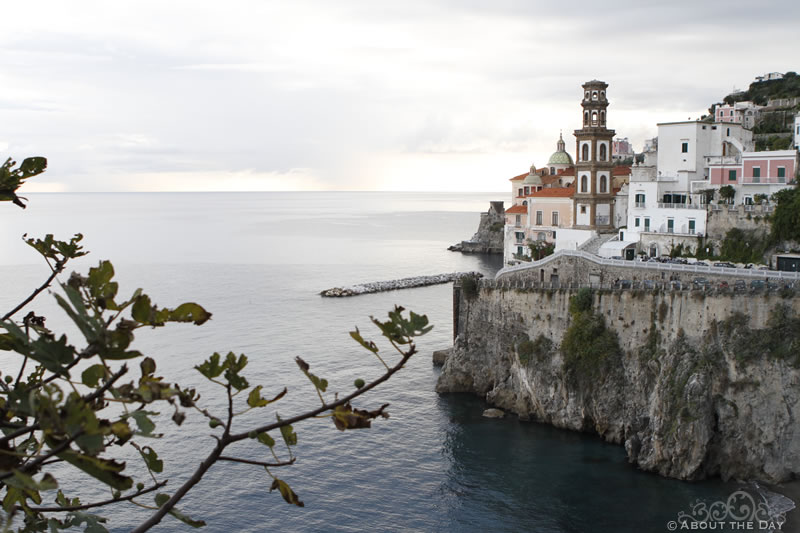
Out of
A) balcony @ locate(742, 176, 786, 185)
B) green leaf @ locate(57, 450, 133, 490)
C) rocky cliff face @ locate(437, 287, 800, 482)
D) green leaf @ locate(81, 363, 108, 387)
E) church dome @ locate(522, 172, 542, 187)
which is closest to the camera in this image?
green leaf @ locate(57, 450, 133, 490)

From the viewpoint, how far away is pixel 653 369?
39469 millimetres

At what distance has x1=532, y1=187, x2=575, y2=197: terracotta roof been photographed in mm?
66375

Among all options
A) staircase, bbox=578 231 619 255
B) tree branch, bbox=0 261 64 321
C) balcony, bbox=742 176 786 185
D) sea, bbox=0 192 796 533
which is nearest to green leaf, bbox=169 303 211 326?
tree branch, bbox=0 261 64 321

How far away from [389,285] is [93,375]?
9026 centimetres

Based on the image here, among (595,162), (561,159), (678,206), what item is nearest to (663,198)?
(678,206)

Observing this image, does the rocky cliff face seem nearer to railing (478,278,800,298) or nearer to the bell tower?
railing (478,278,800,298)

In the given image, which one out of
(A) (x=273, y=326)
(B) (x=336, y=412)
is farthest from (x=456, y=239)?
(B) (x=336, y=412)

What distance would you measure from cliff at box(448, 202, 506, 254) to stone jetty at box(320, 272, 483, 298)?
34057 millimetres

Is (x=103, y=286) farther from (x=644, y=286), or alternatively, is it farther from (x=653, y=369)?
(x=644, y=286)

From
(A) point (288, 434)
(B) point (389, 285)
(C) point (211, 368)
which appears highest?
(C) point (211, 368)

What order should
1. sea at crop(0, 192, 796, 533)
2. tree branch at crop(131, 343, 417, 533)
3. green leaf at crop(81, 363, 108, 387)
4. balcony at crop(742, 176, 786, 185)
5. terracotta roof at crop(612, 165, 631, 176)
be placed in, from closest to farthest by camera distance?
tree branch at crop(131, 343, 417, 533)
green leaf at crop(81, 363, 108, 387)
sea at crop(0, 192, 796, 533)
balcony at crop(742, 176, 786, 185)
terracotta roof at crop(612, 165, 631, 176)

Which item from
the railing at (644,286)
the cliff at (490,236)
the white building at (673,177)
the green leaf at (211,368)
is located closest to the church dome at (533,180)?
the white building at (673,177)

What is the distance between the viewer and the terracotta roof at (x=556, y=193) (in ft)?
218

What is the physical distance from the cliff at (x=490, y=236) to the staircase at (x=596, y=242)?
73409 mm
